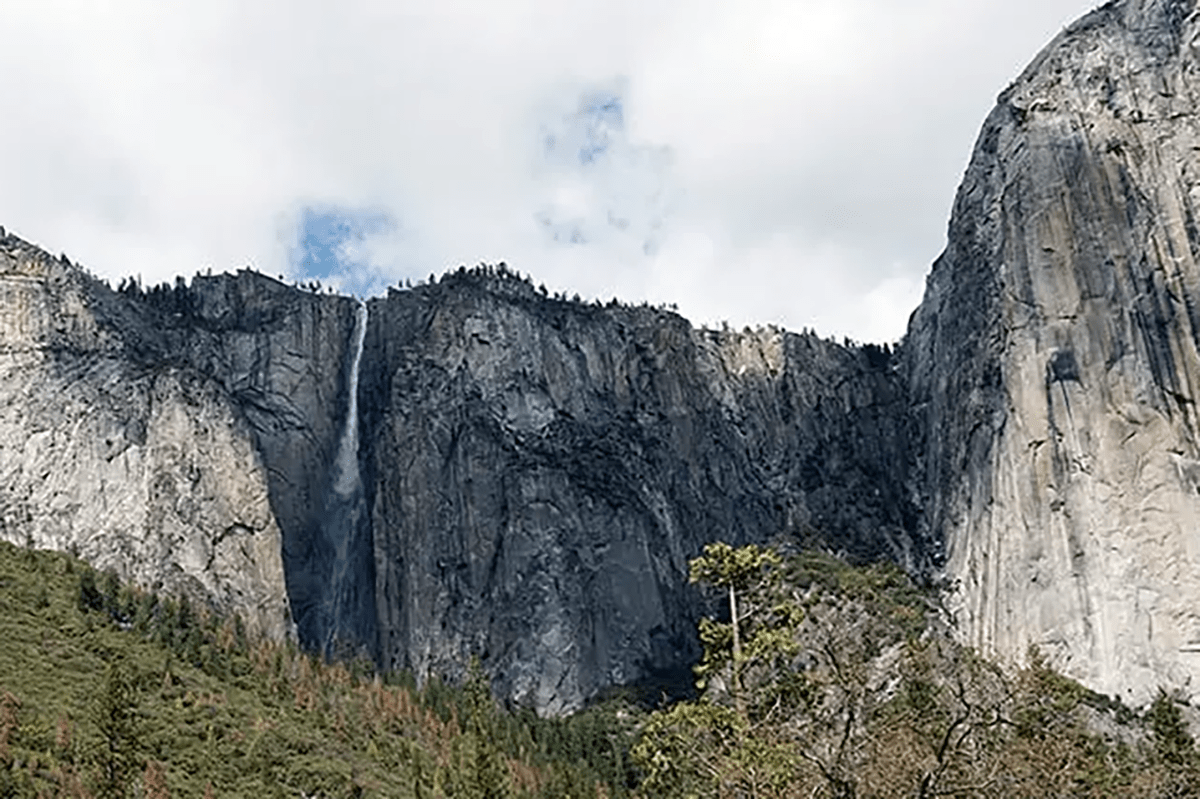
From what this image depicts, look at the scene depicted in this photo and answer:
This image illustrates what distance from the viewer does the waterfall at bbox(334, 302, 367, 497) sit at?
154m

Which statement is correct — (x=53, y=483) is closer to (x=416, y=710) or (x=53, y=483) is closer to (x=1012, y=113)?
(x=416, y=710)

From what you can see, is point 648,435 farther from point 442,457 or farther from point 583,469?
point 442,457

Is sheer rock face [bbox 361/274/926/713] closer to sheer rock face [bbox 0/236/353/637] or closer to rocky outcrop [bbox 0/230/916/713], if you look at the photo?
rocky outcrop [bbox 0/230/916/713]

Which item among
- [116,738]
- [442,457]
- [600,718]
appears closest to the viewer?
[116,738]

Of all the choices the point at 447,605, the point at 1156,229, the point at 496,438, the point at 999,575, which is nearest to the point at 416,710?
the point at 447,605

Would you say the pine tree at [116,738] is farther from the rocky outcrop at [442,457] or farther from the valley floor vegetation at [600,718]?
the rocky outcrop at [442,457]

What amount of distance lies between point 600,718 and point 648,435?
40635 mm

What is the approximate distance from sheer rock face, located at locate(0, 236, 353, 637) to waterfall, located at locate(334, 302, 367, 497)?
6161 mm

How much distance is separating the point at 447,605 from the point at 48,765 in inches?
3239

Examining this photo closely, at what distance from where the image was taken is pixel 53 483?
129000 mm

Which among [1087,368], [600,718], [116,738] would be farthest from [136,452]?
[1087,368]

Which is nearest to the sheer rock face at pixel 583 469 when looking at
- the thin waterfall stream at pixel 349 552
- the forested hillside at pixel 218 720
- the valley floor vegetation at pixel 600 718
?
the thin waterfall stream at pixel 349 552

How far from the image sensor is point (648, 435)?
500 feet

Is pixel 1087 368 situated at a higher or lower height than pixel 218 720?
higher
